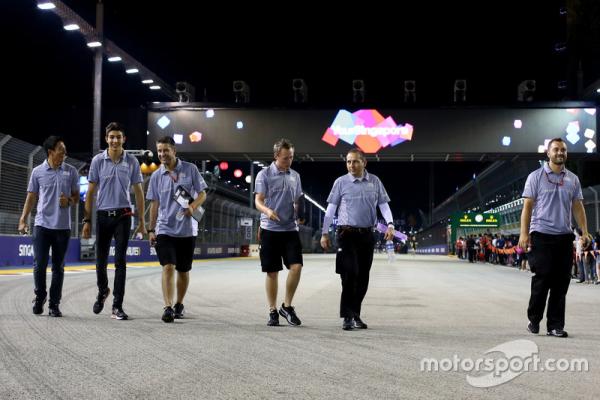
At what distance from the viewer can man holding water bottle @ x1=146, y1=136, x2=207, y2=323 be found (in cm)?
715

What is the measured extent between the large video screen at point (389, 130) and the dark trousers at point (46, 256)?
66.7 ft

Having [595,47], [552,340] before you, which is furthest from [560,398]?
[595,47]

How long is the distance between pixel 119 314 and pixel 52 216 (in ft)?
4.50

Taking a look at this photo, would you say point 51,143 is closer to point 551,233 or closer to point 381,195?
point 381,195

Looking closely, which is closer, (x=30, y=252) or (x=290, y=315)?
(x=290, y=315)

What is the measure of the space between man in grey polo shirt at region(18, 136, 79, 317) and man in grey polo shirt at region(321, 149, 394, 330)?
2833 millimetres

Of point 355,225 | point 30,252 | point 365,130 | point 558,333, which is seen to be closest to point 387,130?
point 365,130

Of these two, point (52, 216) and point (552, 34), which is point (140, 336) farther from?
point (552, 34)

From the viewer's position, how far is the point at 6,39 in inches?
1291

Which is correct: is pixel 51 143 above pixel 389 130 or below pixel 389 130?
below

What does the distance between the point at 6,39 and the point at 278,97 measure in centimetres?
1405

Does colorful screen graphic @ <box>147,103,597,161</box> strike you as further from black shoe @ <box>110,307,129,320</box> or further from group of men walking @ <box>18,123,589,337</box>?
black shoe @ <box>110,307,129,320</box>

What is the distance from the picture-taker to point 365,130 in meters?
27.5

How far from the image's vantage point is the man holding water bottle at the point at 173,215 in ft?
23.5
